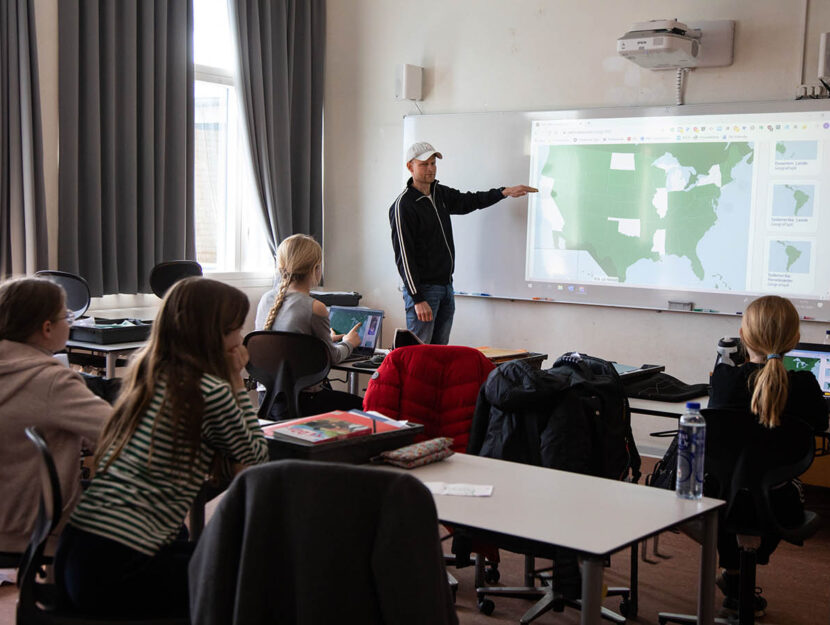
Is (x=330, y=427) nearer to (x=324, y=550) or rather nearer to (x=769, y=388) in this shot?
(x=324, y=550)

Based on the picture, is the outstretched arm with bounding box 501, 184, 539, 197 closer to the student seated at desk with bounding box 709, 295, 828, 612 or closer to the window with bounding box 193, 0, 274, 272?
the window with bounding box 193, 0, 274, 272

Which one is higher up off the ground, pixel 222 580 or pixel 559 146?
pixel 559 146

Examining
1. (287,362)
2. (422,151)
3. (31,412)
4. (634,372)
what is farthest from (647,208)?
(31,412)

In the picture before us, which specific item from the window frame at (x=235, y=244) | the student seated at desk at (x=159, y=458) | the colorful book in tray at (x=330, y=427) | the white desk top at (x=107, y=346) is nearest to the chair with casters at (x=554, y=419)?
the colorful book in tray at (x=330, y=427)

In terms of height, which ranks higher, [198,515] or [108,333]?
[108,333]

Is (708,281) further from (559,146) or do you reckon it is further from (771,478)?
(771,478)

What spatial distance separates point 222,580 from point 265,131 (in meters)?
4.81

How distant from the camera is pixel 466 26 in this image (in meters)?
5.94

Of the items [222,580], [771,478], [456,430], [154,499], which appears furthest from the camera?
[456,430]

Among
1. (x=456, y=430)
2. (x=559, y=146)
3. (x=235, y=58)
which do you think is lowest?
(x=456, y=430)

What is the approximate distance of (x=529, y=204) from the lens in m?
5.70

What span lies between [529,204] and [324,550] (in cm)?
432

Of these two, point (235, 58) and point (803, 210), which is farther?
point (235, 58)

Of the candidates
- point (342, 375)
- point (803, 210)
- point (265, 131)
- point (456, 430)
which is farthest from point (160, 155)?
point (803, 210)
